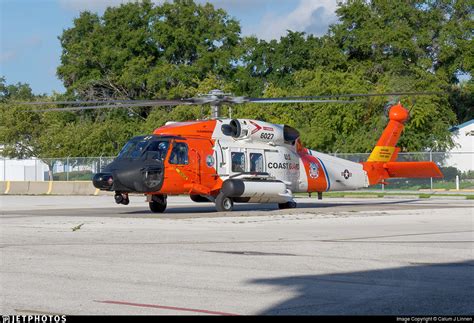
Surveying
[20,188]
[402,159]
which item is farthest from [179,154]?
[402,159]

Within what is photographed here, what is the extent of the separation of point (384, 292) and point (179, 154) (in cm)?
1573

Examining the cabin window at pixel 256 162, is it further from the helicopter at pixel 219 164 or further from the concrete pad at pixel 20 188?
the concrete pad at pixel 20 188

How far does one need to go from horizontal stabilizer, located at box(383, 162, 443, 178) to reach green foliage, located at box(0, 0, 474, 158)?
28748 mm

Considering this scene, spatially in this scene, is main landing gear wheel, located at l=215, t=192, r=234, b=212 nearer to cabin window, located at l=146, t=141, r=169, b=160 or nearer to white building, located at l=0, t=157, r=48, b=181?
cabin window, located at l=146, t=141, r=169, b=160

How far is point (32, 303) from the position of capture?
9.16 metres

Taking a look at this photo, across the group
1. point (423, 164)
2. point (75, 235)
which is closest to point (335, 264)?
point (75, 235)

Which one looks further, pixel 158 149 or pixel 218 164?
pixel 218 164

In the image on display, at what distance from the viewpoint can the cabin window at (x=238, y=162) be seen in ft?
87.3

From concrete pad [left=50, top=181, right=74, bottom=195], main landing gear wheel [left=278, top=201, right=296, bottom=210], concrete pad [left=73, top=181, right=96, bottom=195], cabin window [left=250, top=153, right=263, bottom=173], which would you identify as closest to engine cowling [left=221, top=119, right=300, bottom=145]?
cabin window [left=250, top=153, right=263, bottom=173]

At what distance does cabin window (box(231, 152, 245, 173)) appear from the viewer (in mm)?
26609

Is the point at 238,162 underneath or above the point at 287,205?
above

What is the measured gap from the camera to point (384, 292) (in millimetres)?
9953

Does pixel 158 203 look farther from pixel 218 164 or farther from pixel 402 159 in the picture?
pixel 402 159

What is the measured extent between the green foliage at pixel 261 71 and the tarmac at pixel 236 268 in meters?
41.3
